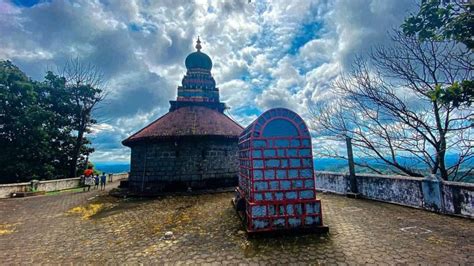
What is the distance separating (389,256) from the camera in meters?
4.48

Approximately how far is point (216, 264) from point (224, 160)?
34.3ft

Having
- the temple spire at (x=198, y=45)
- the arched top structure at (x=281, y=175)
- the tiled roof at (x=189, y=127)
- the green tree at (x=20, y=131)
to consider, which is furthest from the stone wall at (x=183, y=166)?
the temple spire at (x=198, y=45)

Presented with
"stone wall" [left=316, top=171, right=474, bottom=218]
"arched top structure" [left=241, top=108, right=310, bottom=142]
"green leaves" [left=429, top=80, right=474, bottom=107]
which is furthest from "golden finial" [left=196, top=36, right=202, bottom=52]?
"green leaves" [left=429, top=80, right=474, bottom=107]

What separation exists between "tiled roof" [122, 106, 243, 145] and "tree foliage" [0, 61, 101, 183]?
9747 mm

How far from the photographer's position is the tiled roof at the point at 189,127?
46.8 ft

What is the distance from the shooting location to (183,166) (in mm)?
14109

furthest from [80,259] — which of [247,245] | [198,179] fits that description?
[198,179]

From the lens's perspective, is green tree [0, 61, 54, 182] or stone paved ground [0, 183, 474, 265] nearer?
stone paved ground [0, 183, 474, 265]

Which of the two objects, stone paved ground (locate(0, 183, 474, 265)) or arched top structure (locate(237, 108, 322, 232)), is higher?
arched top structure (locate(237, 108, 322, 232))

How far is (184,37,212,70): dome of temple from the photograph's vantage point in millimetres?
22125

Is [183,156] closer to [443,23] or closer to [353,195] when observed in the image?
[353,195]

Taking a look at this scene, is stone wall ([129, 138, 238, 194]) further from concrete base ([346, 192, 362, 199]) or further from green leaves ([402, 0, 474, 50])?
green leaves ([402, 0, 474, 50])

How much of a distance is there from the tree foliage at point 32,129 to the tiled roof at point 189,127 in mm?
9747

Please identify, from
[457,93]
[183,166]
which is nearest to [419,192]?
[457,93]
